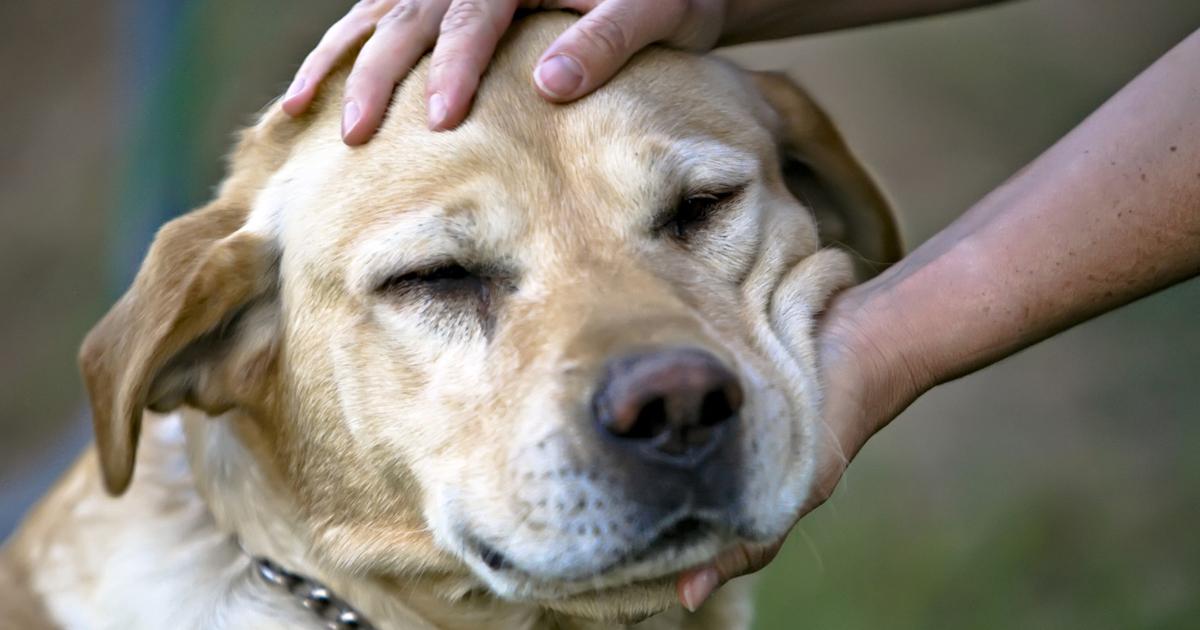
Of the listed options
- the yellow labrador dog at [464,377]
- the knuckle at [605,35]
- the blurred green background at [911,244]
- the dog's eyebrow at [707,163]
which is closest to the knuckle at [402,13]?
the yellow labrador dog at [464,377]

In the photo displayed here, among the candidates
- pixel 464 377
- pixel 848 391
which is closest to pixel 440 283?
pixel 464 377

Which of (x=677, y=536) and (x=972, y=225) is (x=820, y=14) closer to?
(x=972, y=225)

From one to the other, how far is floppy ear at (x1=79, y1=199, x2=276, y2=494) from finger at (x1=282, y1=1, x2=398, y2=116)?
31cm

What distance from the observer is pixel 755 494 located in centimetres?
205

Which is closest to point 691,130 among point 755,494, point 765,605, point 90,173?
point 755,494

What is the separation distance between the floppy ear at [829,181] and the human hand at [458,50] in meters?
0.35

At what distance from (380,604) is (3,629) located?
0.79m

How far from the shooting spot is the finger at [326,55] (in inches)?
104

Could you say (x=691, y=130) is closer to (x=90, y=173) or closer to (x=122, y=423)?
(x=122, y=423)

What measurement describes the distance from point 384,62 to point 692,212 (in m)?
0.70

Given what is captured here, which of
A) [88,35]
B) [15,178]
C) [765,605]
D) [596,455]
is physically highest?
[596,455]

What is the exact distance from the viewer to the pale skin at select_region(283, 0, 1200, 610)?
7.73 ft

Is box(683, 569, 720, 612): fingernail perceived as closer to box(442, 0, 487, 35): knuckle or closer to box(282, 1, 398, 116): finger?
box(442, 0, 487, 35): knuckle

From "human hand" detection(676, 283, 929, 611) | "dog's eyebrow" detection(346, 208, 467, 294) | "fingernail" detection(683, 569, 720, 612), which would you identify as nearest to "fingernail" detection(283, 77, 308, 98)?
"dog's eyebrow" detection(346, 208, 467, 294)
